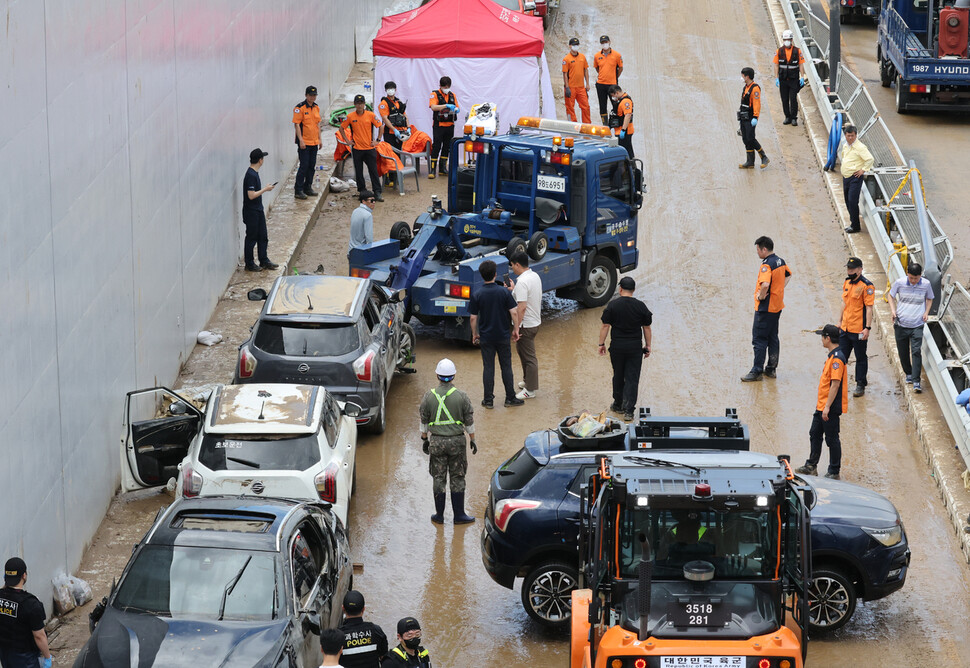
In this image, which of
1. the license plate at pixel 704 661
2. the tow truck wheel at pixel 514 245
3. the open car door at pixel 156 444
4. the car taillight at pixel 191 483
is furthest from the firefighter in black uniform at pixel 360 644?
the tow truck wheel at pixel 514 245

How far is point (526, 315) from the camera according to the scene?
1631cm

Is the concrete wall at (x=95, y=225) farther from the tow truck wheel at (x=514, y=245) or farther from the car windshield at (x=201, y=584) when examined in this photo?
the tow truck wheel at (x=514, y=245)

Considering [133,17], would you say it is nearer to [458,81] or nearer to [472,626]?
[472,626]

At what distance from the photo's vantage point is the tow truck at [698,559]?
830 cm

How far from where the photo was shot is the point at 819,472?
14.5 m

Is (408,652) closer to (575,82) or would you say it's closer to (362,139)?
(362,139)

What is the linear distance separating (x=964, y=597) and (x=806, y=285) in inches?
347

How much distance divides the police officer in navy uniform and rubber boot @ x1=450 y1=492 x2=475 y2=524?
4561 mm

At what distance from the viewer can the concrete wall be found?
36.0 ft

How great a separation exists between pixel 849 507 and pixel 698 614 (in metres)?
3.08

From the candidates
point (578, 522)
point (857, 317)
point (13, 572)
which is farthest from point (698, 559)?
point (857, 317)

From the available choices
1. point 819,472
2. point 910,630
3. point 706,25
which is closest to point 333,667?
point 910,630

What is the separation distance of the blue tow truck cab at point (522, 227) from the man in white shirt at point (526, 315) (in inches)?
52.5

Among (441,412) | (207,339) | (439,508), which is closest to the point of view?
(441,412)
